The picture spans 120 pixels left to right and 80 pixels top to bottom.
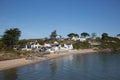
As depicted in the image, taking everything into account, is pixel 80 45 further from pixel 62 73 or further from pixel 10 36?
pixel 62 73

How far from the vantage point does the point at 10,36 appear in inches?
2761

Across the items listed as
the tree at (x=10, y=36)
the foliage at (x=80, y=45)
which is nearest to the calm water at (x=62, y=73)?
the tree at (x=10, y=36)

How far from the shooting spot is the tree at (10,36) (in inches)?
2771

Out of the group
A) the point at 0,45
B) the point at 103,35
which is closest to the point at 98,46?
Answer: the point at 103,35

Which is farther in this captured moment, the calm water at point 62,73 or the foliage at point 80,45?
the foliage at point 80,45

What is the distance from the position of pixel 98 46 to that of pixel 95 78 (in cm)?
10285

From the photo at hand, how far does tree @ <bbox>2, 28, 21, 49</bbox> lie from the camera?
231ft

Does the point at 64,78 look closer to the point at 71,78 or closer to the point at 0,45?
the point at 71,78

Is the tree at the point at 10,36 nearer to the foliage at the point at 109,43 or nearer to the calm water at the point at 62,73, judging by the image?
the calm water at the point at 62,73

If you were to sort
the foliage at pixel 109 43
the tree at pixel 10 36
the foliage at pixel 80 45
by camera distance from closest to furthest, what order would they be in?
1. the tree at pixel 10 36
2. the foliage at pixel 80 45
3. the foliage at pixel 109 43

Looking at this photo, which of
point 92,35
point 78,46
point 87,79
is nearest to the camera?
point 87,79

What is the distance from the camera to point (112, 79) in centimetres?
2877

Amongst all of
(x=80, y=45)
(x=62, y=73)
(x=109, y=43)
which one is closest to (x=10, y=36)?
(x=62, y=73)

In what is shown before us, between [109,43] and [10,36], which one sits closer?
[10,36]
